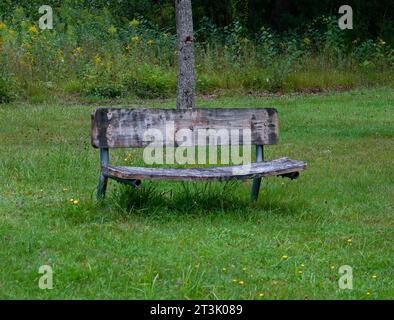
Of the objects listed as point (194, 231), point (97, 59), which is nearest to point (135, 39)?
point (97, 59)

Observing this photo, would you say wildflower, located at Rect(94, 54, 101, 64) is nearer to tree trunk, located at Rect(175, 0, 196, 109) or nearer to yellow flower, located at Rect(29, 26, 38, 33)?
yellow flower, located at Rect(29, 26, 38, 33)

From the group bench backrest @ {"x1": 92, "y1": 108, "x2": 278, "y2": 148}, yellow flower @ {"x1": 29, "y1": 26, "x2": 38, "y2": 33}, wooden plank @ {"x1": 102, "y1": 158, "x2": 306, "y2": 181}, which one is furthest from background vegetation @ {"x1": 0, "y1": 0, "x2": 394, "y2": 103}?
wooden plank @ {"x1": 102, "y1": 158, "x2": 306, "y2": 181}

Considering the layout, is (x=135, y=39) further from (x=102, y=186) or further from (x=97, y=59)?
(x=102, y=186)

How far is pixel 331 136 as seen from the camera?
1149cm

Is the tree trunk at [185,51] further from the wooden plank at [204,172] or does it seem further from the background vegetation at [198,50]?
the background vegetation at [198,50]

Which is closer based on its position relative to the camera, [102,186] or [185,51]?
[102,186]

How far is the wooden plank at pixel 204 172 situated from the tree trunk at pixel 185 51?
147 inches

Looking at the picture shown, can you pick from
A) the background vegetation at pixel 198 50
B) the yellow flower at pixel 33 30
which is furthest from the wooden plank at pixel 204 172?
the yellow flower at pixel 33 30

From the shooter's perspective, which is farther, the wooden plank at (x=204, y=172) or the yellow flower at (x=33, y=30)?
the yellow flower at (x=33, y=30)

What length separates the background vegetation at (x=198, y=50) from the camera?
1559 cm

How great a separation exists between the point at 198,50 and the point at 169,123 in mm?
10846

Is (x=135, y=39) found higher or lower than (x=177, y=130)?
higher

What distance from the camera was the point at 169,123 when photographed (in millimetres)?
7250
